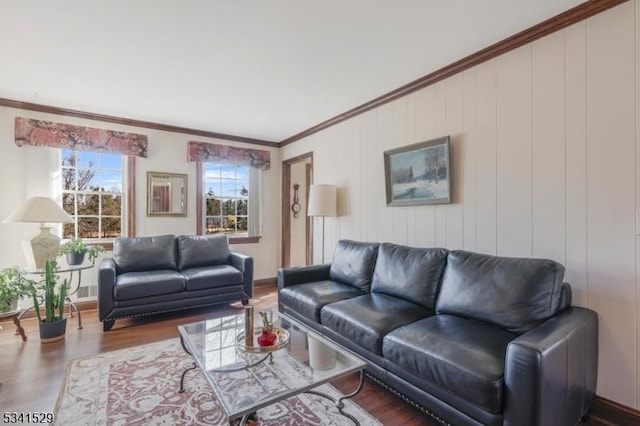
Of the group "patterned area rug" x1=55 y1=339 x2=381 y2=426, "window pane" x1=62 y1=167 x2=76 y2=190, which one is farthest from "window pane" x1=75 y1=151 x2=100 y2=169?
"patterned area rug" x1=55 y1=339 x2=381 y2=426

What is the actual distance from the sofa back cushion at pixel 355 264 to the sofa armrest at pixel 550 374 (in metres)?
1.49

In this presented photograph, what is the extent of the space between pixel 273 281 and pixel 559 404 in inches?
171

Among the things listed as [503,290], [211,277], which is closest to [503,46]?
[503,290]

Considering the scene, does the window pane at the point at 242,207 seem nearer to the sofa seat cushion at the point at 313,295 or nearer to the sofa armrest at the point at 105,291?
the sofa armrest at the point at 105,291

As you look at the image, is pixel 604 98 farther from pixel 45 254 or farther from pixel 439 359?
pixel 45 254

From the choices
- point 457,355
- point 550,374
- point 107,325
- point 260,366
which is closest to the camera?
point 550,374

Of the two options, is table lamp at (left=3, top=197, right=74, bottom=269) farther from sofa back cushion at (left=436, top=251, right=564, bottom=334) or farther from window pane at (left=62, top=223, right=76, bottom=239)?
sofa back cushion at (left=436, top=251, right=564, bottom=334)

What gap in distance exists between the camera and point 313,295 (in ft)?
9.01

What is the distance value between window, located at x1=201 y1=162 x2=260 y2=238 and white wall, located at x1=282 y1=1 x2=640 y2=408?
114 inches

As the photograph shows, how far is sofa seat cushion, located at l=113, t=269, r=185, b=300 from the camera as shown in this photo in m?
3.19

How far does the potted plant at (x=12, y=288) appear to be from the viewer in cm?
263

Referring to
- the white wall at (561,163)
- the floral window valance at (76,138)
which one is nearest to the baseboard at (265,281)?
the floral window valance at (76,138)

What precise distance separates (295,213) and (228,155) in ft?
5.06

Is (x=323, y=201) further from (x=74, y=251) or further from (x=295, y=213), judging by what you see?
(x=74, y=251)
